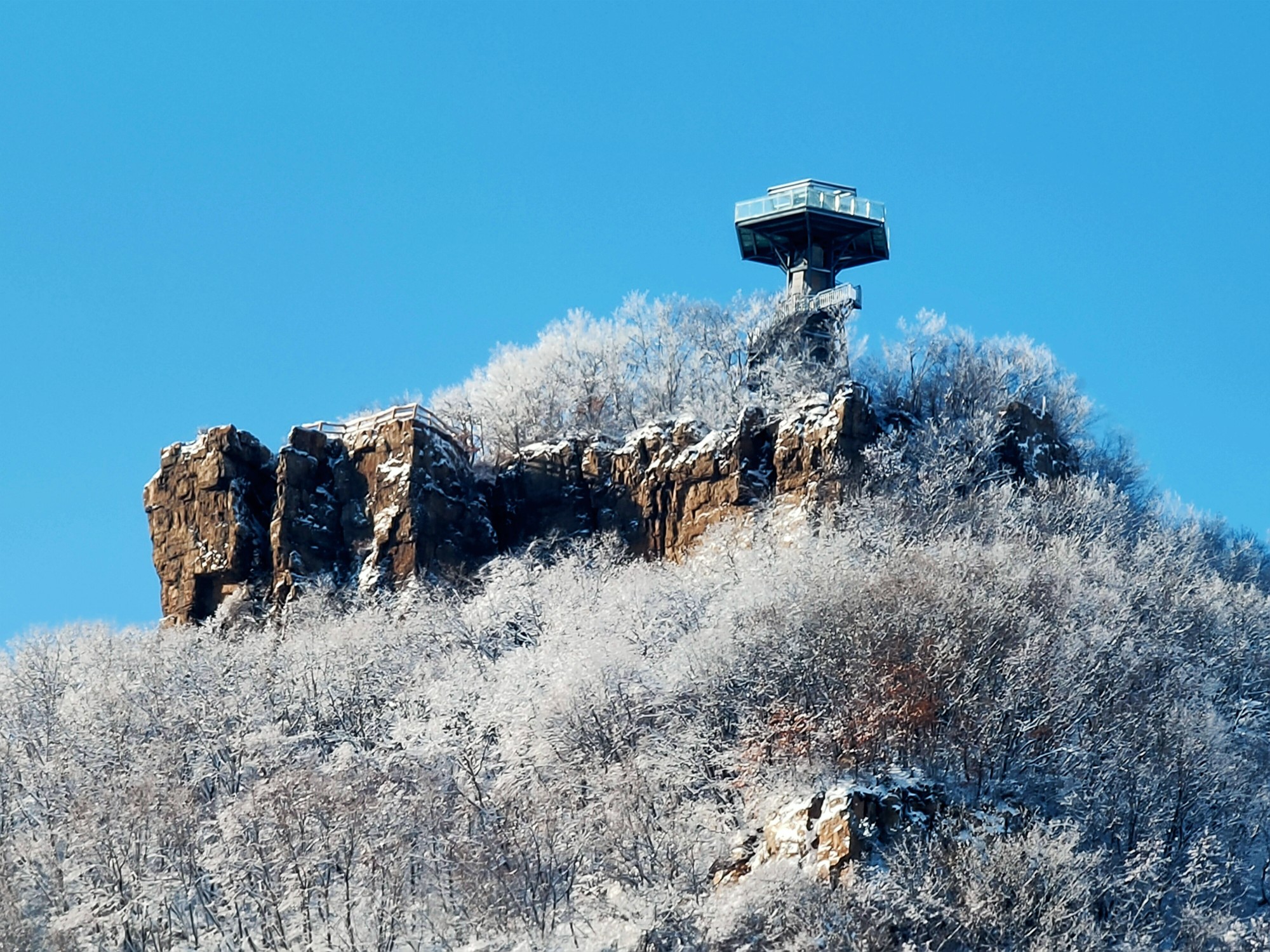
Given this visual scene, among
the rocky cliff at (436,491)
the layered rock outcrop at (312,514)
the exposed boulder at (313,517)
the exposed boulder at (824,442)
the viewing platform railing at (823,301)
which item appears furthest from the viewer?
the viewing platform railing at (823,301)

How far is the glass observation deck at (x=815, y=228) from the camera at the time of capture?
8419cm

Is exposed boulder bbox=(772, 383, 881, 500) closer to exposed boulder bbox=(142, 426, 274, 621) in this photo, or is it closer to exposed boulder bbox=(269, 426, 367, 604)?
exposed boulder bbox=(269, 426, 367, 604)

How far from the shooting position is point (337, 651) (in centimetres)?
6269

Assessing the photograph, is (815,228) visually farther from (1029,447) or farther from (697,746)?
(697,746)

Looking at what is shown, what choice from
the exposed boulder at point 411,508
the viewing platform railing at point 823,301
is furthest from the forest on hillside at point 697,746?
the viewing platform railing at point 823,301

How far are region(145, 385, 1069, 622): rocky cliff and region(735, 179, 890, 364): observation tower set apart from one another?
1246cm

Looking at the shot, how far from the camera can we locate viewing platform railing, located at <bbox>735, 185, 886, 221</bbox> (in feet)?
277

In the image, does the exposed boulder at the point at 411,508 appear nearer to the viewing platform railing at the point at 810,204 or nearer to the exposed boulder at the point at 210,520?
the exposed boulder at the point at 210,520

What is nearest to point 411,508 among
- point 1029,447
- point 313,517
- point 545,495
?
point 313,517

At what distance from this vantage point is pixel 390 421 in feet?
236

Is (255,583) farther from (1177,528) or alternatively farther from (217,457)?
(1177,528)

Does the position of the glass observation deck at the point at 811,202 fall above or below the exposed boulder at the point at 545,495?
above

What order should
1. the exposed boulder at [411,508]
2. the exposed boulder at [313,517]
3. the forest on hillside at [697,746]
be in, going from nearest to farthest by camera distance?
1. the forest on hillside at [697,746]
2. the exposed boulder at [411,508]
3. the exposed boulder at [313,517]

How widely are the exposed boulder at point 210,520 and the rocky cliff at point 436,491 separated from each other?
0.06 meters
